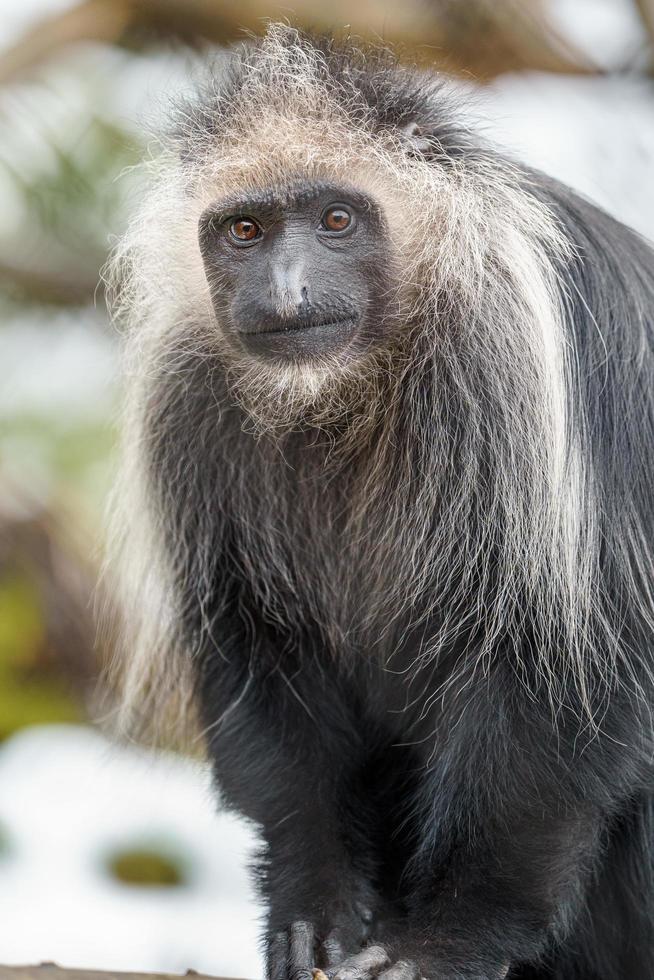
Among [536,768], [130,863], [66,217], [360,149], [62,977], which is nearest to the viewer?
[62,977]

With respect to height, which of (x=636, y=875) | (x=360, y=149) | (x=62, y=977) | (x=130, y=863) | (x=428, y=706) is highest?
(x=360, y=149)

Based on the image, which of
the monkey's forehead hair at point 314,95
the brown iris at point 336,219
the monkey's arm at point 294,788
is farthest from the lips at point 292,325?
the monkey's arm at point 294,788

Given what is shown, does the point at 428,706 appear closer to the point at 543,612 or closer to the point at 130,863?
the point at 543,612

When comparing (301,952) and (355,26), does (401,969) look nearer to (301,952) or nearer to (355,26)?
(301,952)

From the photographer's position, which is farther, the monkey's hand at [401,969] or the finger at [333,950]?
the finger at [333,950]

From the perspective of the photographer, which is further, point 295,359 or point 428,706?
point 428,706

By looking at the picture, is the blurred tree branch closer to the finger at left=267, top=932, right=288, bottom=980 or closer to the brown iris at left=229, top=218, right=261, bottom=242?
the brown iris at left=229, top=218, right=261, bottom=242

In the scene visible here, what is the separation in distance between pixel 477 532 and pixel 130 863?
2309 mm

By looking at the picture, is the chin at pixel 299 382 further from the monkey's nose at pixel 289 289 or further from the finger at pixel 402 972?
the finger at pixel 402 972

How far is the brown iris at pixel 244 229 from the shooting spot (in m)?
3.13

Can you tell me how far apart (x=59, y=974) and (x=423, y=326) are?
5.18 feet

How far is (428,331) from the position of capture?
318cm

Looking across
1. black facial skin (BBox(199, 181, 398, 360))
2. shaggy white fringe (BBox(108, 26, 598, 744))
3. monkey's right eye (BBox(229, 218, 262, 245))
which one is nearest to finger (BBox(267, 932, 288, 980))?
shaggy white fringe (BBox(108, 26, 598, 744))

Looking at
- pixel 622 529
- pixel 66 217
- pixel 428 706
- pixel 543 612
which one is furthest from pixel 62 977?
pixel 66 217
